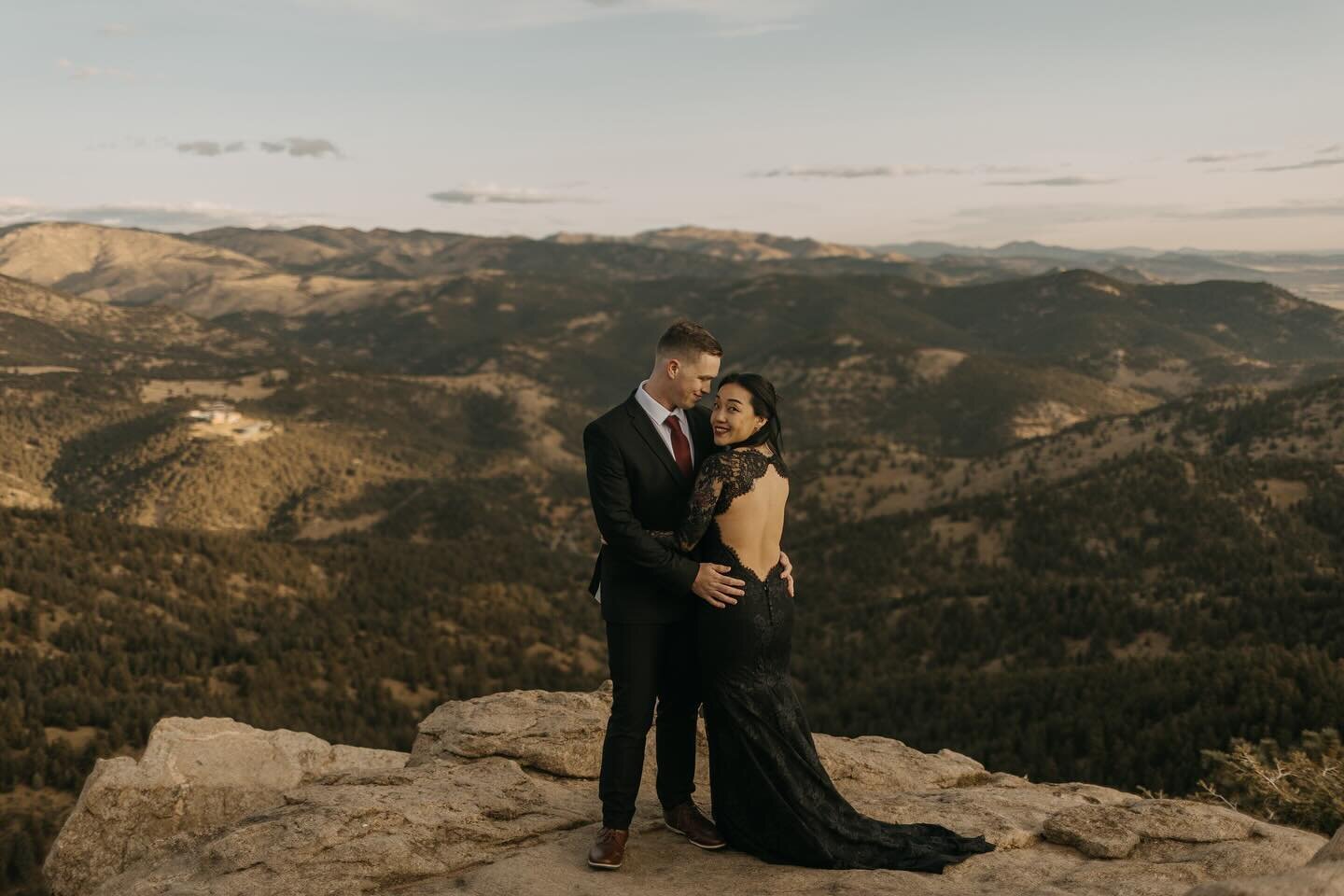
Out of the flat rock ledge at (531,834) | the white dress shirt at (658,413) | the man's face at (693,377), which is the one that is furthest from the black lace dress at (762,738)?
the man's face at (693,377)

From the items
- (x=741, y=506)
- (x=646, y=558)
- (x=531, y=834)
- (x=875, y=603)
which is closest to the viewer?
(x=646, y=558)

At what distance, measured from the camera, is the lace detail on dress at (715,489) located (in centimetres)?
730

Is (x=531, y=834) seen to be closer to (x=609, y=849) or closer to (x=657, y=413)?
(x=609, y=849)

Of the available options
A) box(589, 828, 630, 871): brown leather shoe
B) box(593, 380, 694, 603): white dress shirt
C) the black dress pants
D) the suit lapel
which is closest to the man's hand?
the black dress pants

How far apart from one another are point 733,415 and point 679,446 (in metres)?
0.63

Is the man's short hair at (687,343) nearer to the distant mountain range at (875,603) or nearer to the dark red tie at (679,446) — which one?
the dark red tie at (679,446)

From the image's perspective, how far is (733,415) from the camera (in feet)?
24.2

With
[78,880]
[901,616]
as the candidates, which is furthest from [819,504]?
[78,880]

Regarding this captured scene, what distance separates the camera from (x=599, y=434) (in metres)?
7.31

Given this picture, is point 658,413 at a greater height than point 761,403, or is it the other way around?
point 761,403

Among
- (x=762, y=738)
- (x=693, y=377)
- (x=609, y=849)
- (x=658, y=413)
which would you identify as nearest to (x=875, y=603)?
(x=762, y=738)

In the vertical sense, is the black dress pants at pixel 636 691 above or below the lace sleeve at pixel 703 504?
below

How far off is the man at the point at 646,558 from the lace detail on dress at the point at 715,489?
19 cm

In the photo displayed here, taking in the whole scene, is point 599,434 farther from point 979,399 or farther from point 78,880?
point 979,399
